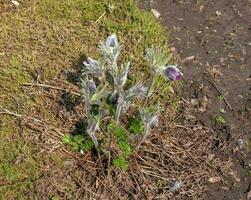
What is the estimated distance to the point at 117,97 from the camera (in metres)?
2.82

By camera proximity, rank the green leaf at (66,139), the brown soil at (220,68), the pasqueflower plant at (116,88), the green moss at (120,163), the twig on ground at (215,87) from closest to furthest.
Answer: the pasqueflower plant at (116,88), the green moss at (120,163), the green leaf at (66,139), the brown soil at (220,68), the twig on ground at (215,87)

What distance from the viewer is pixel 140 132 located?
2.99 m

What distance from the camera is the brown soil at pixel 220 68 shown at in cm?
317

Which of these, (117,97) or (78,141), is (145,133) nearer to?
(117,97)

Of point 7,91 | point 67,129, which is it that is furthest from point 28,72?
point 67,129

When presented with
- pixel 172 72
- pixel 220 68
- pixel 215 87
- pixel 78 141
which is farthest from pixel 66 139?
pixel 220 68

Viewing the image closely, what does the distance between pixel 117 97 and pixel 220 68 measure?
1.15 m

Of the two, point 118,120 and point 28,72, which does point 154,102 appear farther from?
point 28,72

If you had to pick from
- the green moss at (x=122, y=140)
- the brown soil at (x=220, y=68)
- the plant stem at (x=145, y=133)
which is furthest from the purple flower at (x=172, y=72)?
the brown soil at (x=220, y=68)

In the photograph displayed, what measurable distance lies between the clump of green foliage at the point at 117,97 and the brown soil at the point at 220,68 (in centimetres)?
58

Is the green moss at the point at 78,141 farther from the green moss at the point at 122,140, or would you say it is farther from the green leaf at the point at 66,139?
the green moss at the point at 122,140

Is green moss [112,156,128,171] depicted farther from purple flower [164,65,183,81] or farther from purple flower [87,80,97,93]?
purple flower [164,65,183,81]

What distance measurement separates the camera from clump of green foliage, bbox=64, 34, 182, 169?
8.62ft

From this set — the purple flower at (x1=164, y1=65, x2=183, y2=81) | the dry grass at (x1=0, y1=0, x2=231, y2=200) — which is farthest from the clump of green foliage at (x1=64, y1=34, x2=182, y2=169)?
the dry grass at (x1=0, y1=0, x2=231, y2=200)
